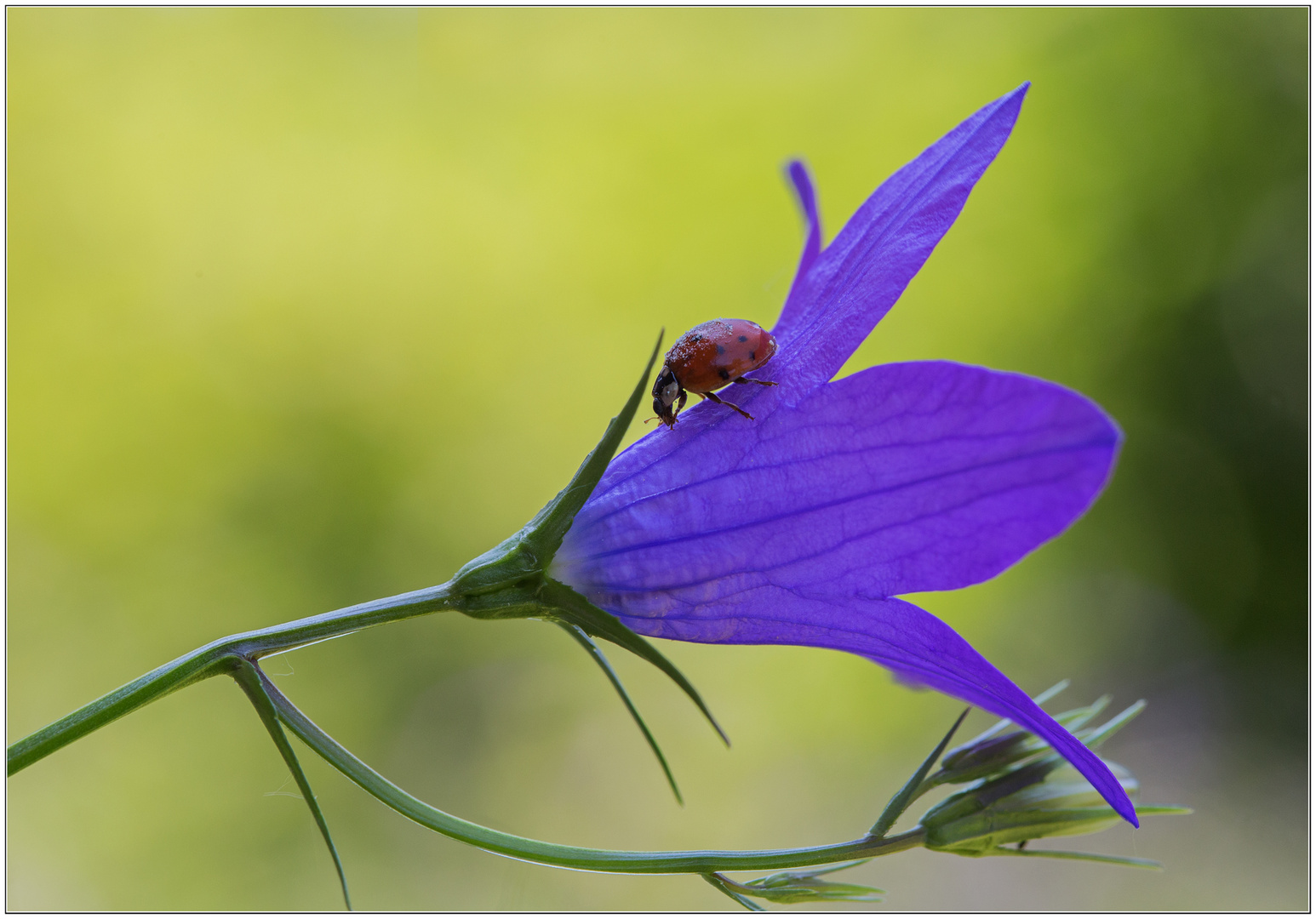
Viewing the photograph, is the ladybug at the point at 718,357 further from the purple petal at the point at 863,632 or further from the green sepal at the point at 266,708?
the green sepal at the point at 266,708

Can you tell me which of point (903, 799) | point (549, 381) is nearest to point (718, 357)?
point (903, 799)

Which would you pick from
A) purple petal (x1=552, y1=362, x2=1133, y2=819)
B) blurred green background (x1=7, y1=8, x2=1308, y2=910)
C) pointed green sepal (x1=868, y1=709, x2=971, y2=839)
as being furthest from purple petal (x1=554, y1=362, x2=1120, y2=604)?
blurred green background (x1=7, y1=8, x2=1308, y2=910)

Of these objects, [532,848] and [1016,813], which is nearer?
[532,848]

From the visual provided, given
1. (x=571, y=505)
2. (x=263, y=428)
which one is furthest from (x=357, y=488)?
(x=571, y=505)

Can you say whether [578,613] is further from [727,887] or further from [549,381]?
[549,381]

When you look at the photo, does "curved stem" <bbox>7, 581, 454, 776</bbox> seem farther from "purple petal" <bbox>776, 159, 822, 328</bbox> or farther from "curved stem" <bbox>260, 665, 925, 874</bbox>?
"purple petal" <bbox>776, 159, 822, 328</bbox>

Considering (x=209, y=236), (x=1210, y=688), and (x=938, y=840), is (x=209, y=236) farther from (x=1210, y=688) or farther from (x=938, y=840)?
(x=1210, y=688)

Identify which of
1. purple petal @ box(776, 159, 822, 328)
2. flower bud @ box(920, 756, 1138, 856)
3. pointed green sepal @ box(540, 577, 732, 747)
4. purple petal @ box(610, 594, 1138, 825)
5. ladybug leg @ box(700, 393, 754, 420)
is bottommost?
flower bud @ box(920, 756, 1138, 856)
